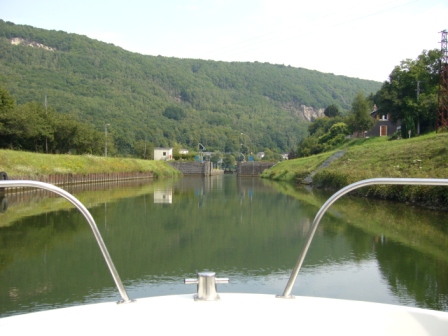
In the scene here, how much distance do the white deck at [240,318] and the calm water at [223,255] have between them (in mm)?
2680

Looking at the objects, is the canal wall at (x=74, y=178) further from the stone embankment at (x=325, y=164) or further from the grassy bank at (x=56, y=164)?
the stone embankment at (x=325, y=164)

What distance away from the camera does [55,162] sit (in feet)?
96.7

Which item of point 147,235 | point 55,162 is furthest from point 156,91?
point 147,235

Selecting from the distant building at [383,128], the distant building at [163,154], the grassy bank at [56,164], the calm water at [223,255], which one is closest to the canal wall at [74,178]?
the grassy bank at [56,164]

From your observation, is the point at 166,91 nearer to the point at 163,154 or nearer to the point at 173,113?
the point at 173,113

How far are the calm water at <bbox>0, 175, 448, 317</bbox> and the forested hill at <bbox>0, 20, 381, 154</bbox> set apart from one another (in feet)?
184

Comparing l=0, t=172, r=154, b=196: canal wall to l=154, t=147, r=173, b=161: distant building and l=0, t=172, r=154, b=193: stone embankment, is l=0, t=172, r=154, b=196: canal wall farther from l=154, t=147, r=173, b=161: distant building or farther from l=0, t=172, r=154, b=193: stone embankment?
l=154, t=147, r=173, b=161: distant building

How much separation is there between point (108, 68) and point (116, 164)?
68.1 metres

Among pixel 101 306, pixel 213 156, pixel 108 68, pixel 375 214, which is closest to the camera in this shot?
pixel 101 306

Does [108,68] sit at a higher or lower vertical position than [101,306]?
higher

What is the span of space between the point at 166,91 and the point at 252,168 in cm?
5002

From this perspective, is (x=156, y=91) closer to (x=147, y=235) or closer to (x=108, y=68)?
(x=108, y=68)

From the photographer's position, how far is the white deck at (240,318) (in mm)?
2941

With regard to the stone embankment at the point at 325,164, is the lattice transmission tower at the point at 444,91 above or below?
above
